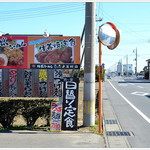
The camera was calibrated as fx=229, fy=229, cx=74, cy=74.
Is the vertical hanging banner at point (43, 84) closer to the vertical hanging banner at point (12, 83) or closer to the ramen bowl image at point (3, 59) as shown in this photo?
the vertical hanging banner at point (12, 83)

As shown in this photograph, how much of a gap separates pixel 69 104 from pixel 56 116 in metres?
0.64

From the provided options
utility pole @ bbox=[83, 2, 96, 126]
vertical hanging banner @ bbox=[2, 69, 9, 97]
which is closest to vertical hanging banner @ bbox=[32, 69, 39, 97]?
vertical hanging banner @ bbox=[2, 69, 9, 97]

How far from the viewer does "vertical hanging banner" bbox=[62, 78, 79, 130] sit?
8.21m

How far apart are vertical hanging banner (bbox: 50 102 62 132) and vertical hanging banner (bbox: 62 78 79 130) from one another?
282 millimetres

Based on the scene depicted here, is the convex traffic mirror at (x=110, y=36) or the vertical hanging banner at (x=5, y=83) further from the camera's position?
the vertical hanging banner at (x=5, y=83)

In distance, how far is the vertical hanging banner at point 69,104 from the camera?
8.21 meters

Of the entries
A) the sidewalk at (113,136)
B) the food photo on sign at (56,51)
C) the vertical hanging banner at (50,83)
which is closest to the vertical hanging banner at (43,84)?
the vertical hanging banner at (50,83)

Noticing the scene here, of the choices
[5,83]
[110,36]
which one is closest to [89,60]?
[110,36]

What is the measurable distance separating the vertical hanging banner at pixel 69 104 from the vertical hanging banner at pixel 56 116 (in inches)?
11.1

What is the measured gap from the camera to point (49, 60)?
9.80 m

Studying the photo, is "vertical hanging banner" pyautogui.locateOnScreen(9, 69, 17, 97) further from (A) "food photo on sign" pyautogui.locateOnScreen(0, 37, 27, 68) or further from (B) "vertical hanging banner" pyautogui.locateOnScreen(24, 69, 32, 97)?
(A) "food photo on sign" pyautogui.locateOnScreen(0, 37, 27, 68)

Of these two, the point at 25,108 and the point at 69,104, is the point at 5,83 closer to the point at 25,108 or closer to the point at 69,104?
the point at 25,108

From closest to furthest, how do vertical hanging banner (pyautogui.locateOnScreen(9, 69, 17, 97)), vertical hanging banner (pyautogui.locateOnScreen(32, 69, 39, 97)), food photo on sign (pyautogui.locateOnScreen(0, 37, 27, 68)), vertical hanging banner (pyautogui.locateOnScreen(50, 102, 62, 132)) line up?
vertical hanging banner (pyautogui.locateOnScreen(50, 102, 62, 132))
food photo on sign (pyautogui.locateOnScreen(0, 37, 27, 68))
vertical hanging banner (pyautogui.locateOnScreen(9, 69, 17, 97))
vertical hanging banner (pyautogui.locateOnScreen(32, 69, 39, 97))

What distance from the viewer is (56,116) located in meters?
8.00
